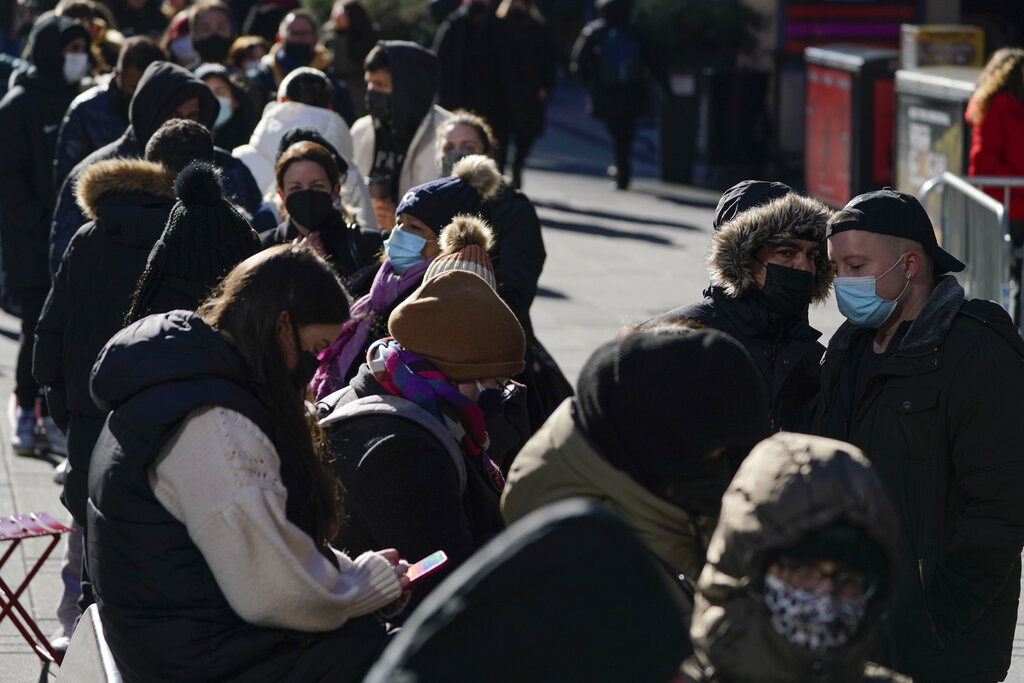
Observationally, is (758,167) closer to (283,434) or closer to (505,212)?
(505,212)

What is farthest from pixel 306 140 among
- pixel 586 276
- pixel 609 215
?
pixel 609 215

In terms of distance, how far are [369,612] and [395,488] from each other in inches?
11.1

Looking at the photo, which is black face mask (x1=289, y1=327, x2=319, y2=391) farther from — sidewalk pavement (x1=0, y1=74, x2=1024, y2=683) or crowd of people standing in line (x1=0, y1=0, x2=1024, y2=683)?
sidewalk pavement (x1=0, y1=74, x2=1024, y2=683)

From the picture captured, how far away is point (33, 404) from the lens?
820 cm

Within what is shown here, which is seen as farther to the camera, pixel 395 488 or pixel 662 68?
pixel 662 68

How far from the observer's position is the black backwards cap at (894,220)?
13.7 ft

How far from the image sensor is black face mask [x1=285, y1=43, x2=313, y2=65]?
10.8 m

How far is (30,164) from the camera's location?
855 centimetres

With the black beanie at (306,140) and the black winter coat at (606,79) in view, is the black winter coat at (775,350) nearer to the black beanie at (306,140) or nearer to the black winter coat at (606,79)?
the black beanie at (306,140)

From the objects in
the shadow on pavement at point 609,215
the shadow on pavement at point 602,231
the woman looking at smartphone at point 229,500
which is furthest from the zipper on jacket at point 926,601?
the shadow on pavement at point 609,215

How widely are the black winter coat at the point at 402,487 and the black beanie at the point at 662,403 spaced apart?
2.95 ft

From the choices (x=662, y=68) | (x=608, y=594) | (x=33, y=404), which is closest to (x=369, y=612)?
(x=608, y=594)

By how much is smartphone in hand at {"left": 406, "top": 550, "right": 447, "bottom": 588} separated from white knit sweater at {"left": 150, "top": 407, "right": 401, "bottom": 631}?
23cm

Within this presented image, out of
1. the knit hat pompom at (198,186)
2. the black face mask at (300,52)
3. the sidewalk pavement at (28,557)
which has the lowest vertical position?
the sidewalk pavement at (28,557)
